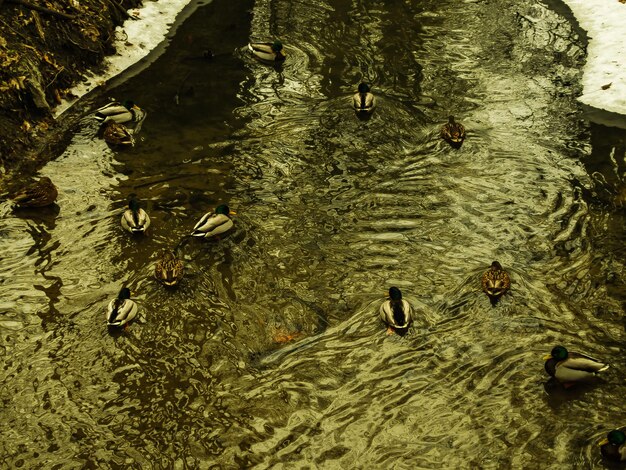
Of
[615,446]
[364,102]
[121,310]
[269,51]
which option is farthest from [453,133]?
[121,310]

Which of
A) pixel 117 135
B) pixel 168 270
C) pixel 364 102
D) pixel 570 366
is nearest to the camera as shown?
pixel 570 366

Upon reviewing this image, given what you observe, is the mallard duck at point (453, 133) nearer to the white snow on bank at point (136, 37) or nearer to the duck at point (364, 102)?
the duck at point (364, 102)

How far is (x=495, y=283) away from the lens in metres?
9.70

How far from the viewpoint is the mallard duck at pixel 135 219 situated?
11.0 meters

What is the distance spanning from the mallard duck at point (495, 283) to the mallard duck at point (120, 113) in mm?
8109

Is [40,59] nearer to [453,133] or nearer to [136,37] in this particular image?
[136,37]

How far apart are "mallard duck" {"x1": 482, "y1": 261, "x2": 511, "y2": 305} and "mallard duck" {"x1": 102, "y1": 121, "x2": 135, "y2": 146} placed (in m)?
Answer: 7.39

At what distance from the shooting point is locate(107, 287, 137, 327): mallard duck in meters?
9.20

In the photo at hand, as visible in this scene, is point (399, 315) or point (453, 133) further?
point (453, 133)

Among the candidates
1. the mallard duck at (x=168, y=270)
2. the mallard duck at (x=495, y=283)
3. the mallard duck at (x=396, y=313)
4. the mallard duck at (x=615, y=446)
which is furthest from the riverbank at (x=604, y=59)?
the mallard duck at (x=168, y=270)

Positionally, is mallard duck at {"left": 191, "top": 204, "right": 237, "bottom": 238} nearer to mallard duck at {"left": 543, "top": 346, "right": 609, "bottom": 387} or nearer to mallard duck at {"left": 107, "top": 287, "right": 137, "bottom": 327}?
mallard duck at {"left": 107, "top": 287, "right": 137, "bottom": 327}

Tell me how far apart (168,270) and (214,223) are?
1.32m

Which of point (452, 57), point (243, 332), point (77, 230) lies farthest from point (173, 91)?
point (243, 332)

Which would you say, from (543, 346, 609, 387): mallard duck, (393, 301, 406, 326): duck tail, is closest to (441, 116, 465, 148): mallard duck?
(393, 301, 406, 326): duck tail
